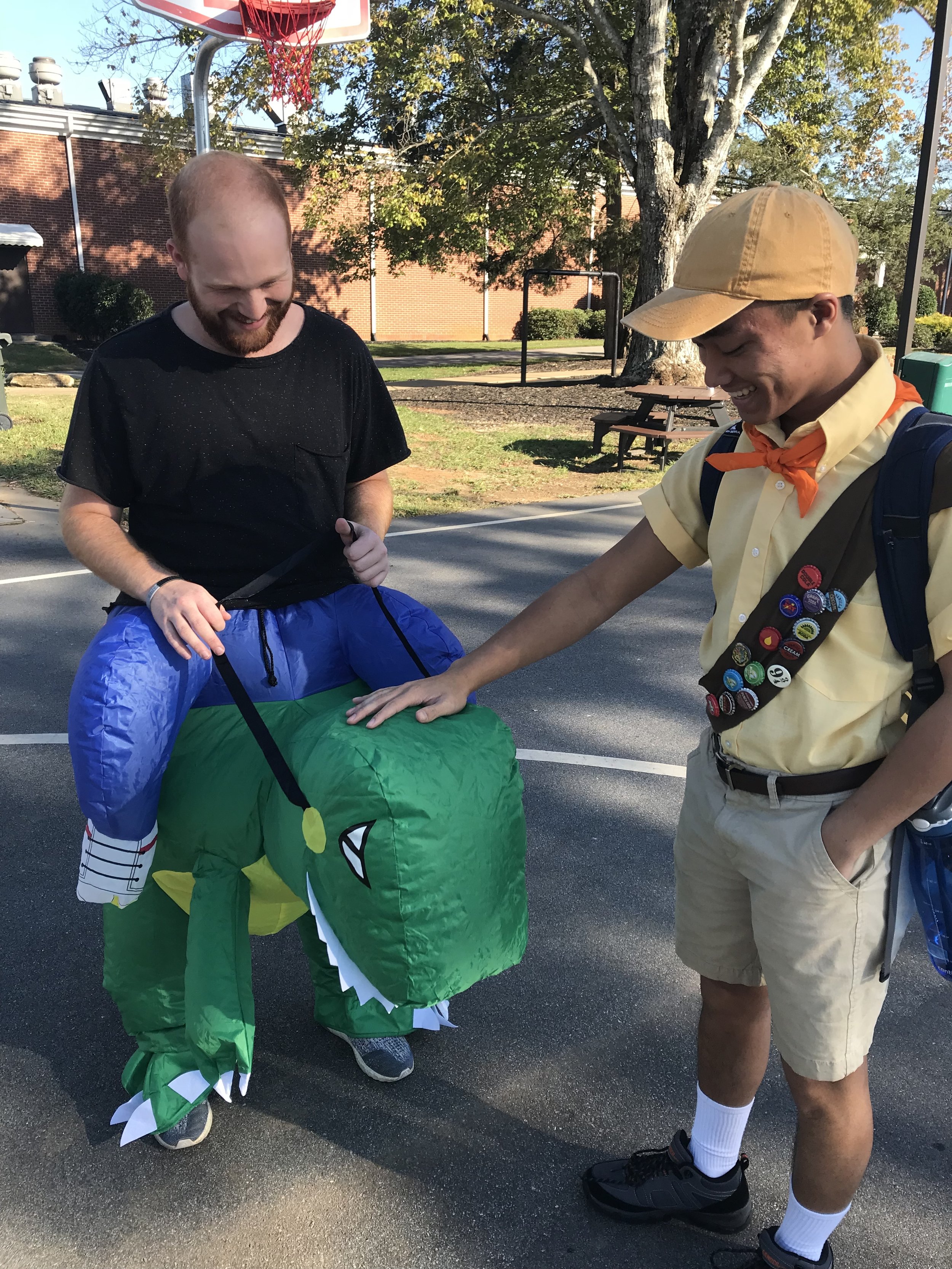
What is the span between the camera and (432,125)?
64.2ft

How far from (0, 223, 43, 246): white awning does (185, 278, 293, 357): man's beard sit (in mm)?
15330

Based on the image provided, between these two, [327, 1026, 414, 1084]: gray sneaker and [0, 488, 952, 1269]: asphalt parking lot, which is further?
[327, 1026, 414, 1084]: gray sneaker

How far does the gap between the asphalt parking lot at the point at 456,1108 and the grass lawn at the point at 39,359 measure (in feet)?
57.3

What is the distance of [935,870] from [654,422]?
12127mm

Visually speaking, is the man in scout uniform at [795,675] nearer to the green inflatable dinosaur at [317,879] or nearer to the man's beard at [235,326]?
the green inflatable dinosaur at [317,879]

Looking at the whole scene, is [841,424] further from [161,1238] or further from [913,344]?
[913,344]

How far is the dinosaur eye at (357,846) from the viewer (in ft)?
5.91

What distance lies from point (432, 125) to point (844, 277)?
20080 mm

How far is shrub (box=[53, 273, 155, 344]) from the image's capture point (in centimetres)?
2509

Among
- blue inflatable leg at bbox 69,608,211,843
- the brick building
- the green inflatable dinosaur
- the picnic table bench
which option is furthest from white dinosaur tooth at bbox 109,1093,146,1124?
the brick building

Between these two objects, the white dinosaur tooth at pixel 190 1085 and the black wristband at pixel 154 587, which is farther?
the white dinosaur tooth at pixel 190 1085

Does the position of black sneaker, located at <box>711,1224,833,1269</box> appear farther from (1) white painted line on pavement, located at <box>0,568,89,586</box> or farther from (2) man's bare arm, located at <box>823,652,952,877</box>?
(1) white painted line on pavement, located at <box>0,568,89,586</box>

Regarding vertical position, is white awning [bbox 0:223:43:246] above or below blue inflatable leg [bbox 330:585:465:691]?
above

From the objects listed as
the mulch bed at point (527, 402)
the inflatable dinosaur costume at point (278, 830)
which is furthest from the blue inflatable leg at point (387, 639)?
the mulch bed at point (527, 402)
